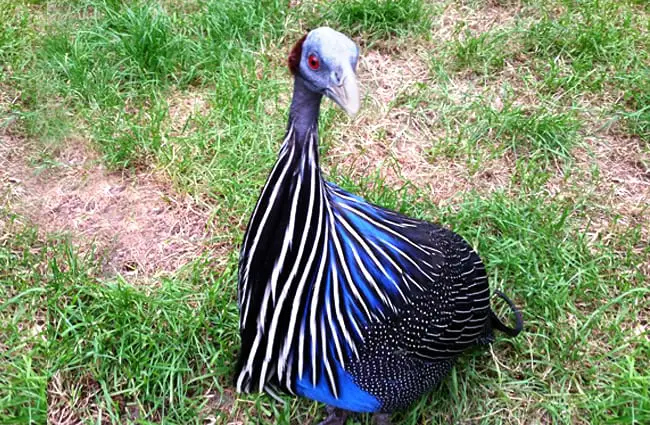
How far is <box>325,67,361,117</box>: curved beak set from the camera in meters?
1.50

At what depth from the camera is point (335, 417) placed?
2.13m

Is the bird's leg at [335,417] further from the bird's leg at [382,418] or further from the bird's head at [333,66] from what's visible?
the bird's head at [333,66]

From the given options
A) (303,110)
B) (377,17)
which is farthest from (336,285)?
(377,17)

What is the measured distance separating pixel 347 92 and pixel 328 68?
0.24 ft

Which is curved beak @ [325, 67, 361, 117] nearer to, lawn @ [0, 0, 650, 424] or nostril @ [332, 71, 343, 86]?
nostril @ [332, 71, 343, 86]

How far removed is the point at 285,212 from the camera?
5.35 feet

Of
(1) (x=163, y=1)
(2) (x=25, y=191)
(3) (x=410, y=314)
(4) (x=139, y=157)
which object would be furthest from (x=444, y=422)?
(1) (x=163, y=1)

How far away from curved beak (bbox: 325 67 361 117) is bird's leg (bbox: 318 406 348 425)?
108 cm

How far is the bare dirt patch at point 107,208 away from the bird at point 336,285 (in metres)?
0.77

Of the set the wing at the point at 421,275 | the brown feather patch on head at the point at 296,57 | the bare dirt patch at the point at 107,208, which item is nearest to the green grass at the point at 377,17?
the bare dirt patch at the point at 107,208

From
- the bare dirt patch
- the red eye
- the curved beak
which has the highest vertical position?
the red eye

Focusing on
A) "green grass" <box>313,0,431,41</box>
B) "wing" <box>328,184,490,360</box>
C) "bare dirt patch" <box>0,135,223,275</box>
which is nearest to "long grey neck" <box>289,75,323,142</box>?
"wing" <box>328,184,490,360</box>

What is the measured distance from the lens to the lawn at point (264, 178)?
2191mm

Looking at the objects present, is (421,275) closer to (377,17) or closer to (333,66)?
(333,66)
